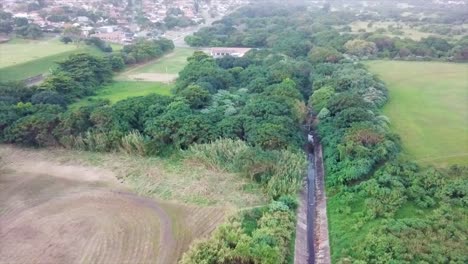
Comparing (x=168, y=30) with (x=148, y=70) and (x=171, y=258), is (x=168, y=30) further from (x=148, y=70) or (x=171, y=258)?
(x=171, y=258)

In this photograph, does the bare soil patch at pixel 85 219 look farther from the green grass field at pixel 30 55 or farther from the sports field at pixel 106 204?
the green grass field at pixel 30 55

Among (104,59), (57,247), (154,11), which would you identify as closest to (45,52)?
(104,59)

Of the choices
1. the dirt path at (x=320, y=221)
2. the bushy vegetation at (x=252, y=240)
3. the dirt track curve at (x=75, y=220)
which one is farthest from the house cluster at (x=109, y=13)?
the bushy vegetation at (x=252, y=240)

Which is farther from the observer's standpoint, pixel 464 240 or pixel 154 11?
pixel 154 11

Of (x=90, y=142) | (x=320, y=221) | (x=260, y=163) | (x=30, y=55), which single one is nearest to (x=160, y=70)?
(x=30, y=55)

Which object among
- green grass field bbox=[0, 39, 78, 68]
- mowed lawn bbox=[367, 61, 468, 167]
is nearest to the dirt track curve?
mowed lawn bbox=[367, 61, 468, 167]

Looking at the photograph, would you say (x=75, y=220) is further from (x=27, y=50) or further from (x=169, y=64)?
(x=27, y=50)
